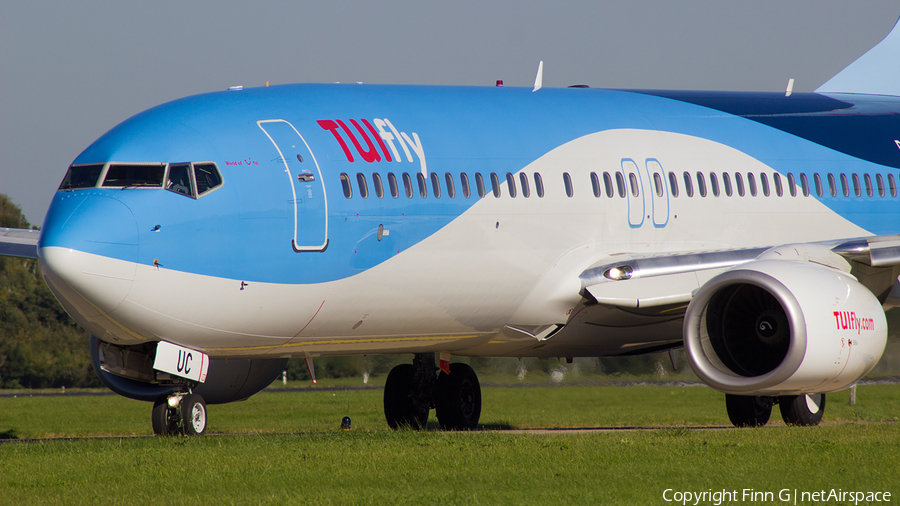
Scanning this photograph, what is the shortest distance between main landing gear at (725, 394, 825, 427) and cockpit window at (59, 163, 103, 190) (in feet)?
29.9

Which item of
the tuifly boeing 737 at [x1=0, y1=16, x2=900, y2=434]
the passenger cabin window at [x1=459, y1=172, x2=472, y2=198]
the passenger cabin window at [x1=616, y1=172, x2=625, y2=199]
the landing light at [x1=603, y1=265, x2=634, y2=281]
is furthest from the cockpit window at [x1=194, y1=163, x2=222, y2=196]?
the passenger cabin window at [x1=616, y1=172, x2=625, y2=199]

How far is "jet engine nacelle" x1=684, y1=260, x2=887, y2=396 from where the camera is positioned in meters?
12.3

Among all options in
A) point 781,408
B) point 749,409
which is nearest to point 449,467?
point 749,409

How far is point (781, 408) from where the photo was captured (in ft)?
53.4

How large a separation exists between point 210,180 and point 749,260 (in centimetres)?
620

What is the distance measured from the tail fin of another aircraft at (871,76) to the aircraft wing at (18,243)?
12782 millimetres

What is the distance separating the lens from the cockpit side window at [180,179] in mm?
11438

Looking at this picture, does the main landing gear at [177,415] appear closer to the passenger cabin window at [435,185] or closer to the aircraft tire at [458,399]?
the passenger cabin window at [435,185]

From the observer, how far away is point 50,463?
1014 centimetres

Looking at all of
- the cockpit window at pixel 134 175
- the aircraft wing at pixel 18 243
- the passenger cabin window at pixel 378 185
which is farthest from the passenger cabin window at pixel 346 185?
the aircraft wing at pixel 18 243

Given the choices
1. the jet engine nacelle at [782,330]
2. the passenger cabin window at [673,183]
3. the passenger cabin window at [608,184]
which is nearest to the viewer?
the jet engine nacelle at [782,330]

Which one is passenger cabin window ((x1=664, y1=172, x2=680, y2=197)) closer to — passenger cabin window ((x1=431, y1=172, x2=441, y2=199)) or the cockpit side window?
passenger cabin window ((x1=431, y1=172, x2=441, y2=199))

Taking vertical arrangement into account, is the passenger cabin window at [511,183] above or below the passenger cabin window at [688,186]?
above

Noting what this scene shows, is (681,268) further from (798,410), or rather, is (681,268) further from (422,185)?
(798,410)
